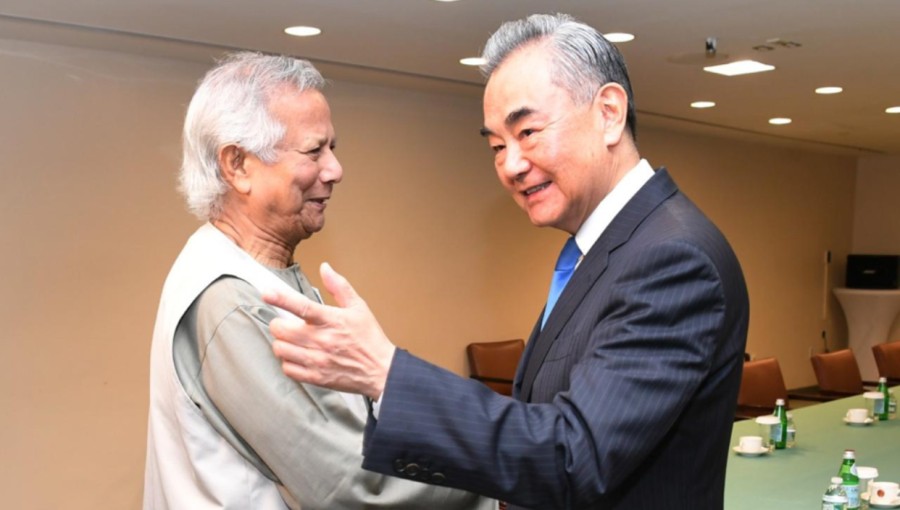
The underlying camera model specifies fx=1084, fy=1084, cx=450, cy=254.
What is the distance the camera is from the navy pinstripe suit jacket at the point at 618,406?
127cm

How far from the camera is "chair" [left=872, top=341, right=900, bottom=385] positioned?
7402 mm

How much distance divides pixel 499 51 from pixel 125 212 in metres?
4.86

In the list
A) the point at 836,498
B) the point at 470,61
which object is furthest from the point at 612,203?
the point at 470,61

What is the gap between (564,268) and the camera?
1.75 meters

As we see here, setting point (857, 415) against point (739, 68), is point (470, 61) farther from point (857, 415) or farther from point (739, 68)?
point (857, 415)

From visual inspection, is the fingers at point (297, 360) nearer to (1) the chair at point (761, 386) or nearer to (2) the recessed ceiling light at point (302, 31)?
(2) the recessed ceiling light at point (302, 31)

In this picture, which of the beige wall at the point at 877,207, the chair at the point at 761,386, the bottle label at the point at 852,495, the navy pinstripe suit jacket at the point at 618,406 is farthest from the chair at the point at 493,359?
→ the beige wall at the point at 877,207

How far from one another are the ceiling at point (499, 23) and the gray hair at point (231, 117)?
8.52 feet

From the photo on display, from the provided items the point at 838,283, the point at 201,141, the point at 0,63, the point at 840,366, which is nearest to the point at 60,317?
the point at 0,63

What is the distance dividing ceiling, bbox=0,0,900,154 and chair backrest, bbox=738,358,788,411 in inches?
69.1

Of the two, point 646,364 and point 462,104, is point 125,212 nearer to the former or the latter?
point 462,104

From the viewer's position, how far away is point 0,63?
18.3 ft

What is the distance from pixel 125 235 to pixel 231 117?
167 inches

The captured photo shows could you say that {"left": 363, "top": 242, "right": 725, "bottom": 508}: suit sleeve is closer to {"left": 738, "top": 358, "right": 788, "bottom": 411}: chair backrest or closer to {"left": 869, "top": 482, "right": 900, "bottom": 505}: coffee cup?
{"left": 869, "top": 482, "right": 900, "bottom": 505}: coffee cup
